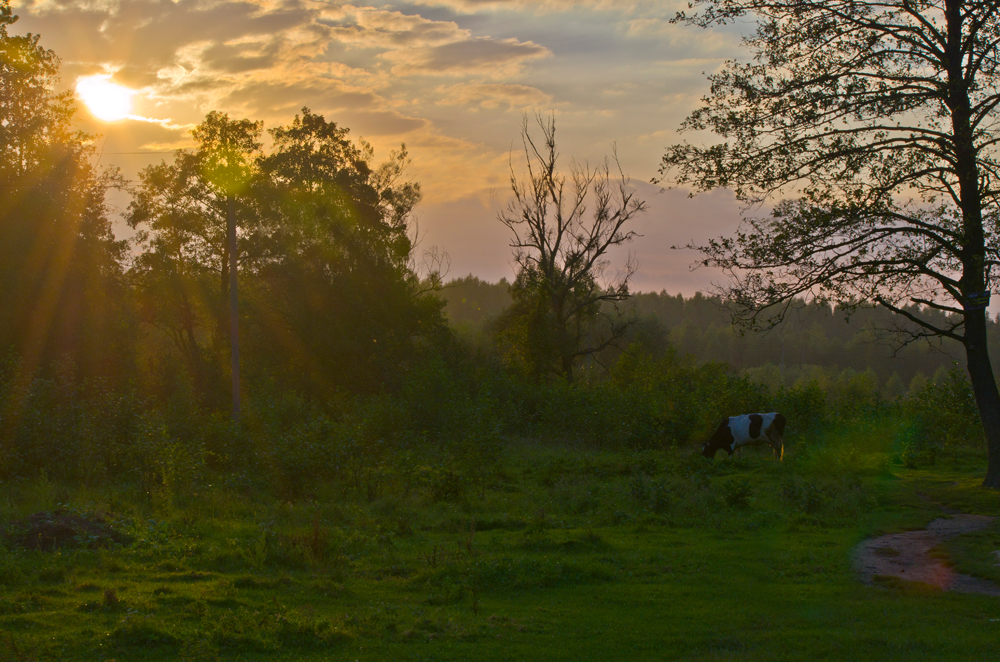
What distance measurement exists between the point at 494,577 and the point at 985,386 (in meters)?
11.0

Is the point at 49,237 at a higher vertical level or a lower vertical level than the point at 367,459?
higher

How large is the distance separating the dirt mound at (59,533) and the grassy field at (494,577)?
11 cm

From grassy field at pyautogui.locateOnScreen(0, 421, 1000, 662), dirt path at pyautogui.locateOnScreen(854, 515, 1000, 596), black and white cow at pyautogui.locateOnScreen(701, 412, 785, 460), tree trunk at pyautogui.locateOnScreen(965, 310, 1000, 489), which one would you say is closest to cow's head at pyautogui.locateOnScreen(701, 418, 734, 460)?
black and white cow at pyautogui.locateOnScreen(701, 412, 785, 460)

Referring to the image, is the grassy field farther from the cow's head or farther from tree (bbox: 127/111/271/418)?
tree (bbox: 127/111/271/418)

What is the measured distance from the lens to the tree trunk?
46.1 ft

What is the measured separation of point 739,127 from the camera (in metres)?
14.4

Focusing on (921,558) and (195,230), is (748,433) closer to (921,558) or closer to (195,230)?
(921,558)

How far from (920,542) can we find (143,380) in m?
27.7

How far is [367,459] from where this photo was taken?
18219 mm

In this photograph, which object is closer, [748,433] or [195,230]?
[748,433]

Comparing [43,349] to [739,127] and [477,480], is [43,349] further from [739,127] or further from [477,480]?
[739,127]

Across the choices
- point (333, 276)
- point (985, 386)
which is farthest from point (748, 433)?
point (333, 276)

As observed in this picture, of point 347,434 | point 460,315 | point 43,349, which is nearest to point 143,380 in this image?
point 43,349

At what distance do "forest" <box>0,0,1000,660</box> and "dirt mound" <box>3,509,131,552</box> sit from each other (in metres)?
0.05
